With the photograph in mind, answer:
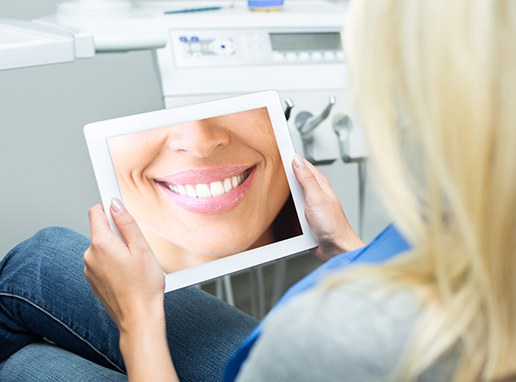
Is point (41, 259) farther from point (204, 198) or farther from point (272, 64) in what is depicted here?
point (272, 64)

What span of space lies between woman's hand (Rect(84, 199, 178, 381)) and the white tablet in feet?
0.13

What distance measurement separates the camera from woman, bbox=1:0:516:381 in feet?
1.44

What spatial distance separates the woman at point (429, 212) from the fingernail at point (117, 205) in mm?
345

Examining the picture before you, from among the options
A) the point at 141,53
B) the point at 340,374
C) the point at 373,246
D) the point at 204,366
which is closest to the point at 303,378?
the point at 340,374

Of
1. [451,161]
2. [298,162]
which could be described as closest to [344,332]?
[451,161]

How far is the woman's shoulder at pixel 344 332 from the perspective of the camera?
463mm

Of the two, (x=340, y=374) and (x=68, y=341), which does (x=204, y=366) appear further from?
(x=340, y=374)

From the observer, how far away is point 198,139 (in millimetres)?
913

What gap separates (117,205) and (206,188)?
148 mm

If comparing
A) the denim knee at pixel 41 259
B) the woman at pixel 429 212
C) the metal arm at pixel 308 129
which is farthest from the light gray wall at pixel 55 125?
the woman at pixel 429 212

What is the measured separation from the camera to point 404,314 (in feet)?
1.51

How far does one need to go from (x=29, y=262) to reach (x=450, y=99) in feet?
2.35

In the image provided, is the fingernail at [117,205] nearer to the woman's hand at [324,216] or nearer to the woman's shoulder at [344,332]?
the woman's hand at [324,216]

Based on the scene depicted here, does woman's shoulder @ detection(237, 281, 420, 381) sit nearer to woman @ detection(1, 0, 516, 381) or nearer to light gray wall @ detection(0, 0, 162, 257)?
woman @ detection(1, 0, 516, 381)
